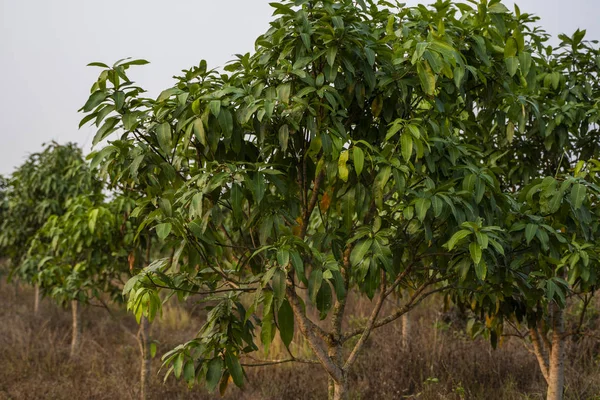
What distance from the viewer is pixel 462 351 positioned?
6.61m

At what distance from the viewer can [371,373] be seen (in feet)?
20.4

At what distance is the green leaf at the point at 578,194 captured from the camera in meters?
2.73

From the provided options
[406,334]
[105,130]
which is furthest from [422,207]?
[406,334]

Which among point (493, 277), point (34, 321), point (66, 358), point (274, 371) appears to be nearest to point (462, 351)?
point (274, 371)

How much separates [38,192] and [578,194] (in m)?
7.84

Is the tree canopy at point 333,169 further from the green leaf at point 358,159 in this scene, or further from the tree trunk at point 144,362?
the tree trunk at point 144,362

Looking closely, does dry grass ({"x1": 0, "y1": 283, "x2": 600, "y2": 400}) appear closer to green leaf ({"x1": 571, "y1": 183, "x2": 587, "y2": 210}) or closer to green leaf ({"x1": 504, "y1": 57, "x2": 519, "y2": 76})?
green leaf ({"x1": 571, "y1": 183, "x2": 587, "y2": 210})

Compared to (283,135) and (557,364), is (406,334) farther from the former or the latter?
(283,135)

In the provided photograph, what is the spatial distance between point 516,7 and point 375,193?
6.98 feet

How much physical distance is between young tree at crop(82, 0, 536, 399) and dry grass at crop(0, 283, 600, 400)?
2.69 m

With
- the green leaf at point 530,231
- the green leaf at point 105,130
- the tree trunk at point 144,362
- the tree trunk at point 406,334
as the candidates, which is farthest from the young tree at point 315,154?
the tree trunk at point 406,334

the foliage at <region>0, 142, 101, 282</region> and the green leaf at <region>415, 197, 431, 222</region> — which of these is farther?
the foliage at <region>0, 142, 101, 282</region>

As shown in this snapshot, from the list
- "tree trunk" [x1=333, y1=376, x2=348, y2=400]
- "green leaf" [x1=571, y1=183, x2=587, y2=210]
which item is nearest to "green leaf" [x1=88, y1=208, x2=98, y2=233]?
"tree trunk" [x1=333, y1=376, x2=348, y2=400]

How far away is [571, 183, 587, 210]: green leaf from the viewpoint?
273 cm
